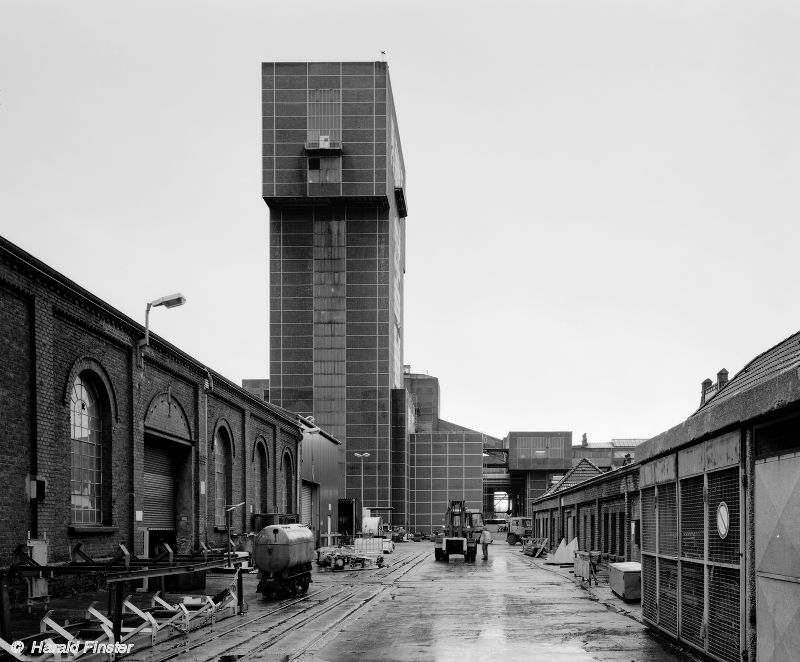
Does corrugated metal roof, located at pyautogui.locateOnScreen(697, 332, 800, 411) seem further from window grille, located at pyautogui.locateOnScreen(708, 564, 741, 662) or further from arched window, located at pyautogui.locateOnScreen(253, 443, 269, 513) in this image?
arched window, located at pyautogui.locateOnScreen(253, 443, 269, 513)

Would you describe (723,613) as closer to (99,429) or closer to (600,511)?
(99,429)

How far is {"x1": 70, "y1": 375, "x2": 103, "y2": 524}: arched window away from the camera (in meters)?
24.0

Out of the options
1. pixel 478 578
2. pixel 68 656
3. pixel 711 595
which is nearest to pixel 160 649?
pixel 68 656

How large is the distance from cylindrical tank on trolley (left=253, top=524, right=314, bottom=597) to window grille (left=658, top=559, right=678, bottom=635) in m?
11.8

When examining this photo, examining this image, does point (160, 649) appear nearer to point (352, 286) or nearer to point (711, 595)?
point (711, 595)

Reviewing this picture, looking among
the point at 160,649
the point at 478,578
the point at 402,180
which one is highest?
the point at 402,180

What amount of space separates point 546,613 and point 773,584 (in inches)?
442

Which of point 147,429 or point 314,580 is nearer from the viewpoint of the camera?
point 147,429

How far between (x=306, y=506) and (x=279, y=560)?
111 feet

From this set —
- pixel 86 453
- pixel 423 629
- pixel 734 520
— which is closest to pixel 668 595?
pixel 734 520

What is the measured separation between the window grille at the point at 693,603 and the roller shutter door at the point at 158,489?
1866cm

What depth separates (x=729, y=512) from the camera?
1316 centimetres

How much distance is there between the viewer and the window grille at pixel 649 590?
18.0 m

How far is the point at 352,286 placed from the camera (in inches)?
4082
